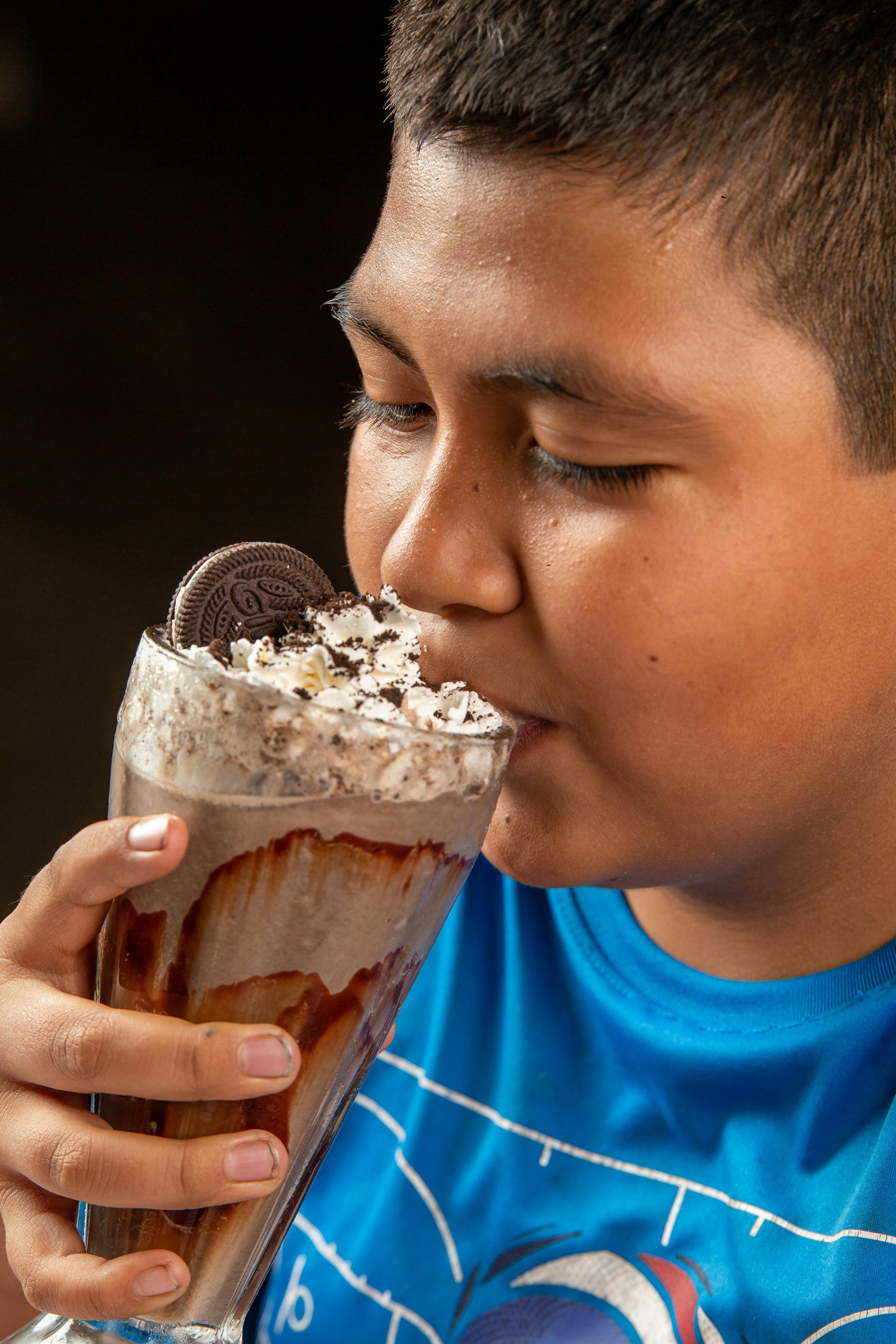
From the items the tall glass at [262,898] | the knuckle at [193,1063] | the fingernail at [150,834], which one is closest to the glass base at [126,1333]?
the tall glass at [262,898]

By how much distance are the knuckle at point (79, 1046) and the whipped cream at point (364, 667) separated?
268mm

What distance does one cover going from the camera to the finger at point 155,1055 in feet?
2.70

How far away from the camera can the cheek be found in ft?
3.52

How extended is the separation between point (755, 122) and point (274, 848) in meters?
0.60

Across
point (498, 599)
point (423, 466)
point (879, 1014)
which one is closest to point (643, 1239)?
point (879, 1014)

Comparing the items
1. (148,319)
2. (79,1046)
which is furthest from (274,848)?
(148,319)

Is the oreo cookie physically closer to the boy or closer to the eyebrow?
the boy

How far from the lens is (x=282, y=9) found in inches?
93.4

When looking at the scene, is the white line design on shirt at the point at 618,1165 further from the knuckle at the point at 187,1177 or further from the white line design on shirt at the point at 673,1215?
the knuckle at the point at 187,1177

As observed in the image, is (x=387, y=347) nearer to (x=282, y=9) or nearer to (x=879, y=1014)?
(x=879, y=1014)

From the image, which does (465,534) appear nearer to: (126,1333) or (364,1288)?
(126,1333)

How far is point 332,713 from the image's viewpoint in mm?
782

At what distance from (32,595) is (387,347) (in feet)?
5.86

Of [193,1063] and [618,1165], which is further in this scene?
[618,1165]
